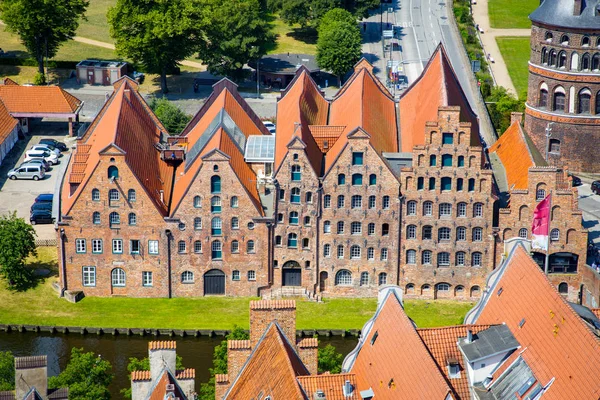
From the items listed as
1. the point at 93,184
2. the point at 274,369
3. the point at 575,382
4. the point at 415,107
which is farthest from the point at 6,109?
the point at 575,382

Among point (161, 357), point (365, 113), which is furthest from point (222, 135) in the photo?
point (161, 357)

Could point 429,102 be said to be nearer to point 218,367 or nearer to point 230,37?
point 218,367

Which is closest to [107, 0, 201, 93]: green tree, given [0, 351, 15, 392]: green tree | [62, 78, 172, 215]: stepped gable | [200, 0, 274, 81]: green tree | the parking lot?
[200, 0, 274, 81]: green tree

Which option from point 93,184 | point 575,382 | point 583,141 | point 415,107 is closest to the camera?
point 575,382

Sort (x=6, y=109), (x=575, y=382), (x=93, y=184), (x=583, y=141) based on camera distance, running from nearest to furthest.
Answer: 1. (x=575, y=382)
2. (x=93, y=184)
3. (x=583, y=141)
4. (x=6, y=109)

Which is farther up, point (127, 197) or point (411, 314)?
point (127, 197)

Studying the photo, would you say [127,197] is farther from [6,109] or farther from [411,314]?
[6,109]

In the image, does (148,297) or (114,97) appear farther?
(114,97)
